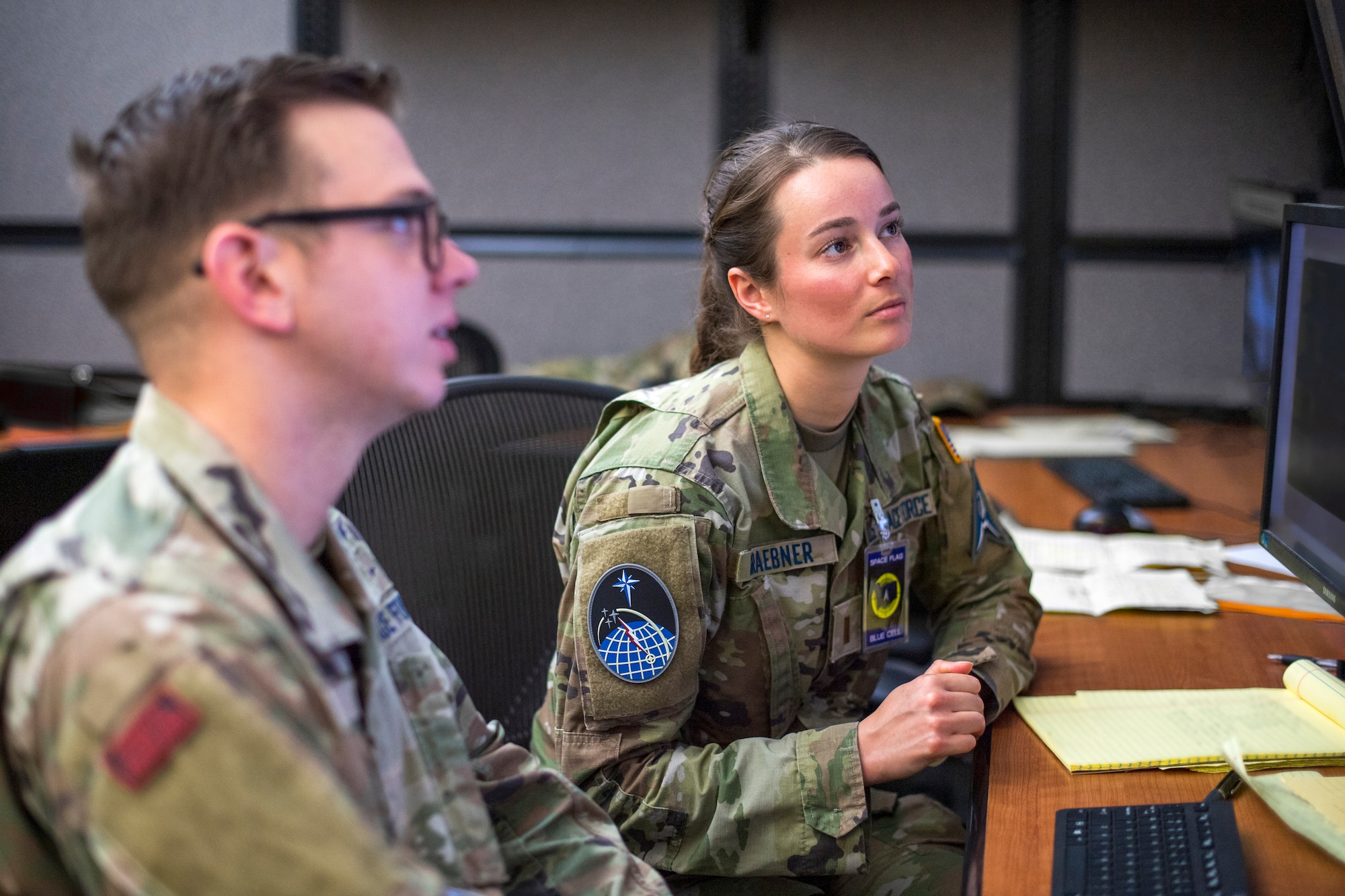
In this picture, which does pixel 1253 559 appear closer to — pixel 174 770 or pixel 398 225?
pixel 398 225

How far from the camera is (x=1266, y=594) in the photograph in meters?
1.20

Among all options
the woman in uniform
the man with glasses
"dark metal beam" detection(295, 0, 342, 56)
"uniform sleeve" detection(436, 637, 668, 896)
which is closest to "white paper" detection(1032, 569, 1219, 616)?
the woman in uniform

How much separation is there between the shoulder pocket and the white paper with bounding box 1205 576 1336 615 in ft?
2.03

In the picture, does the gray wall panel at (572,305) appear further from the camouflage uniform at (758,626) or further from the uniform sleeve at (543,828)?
the uniform sleeve at (543,828)

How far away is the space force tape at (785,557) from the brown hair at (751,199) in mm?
238

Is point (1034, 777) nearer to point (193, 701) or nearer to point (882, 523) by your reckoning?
point (882, 523)

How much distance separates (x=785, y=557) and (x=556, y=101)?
1582 millimetres

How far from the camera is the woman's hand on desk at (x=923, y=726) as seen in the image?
0.85m

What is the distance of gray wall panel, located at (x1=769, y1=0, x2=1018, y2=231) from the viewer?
2.23 m

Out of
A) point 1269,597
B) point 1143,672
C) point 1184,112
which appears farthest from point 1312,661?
point 1184,112

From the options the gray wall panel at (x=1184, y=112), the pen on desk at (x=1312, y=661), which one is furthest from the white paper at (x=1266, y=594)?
the gray wall panel at (x=1184, y=112)

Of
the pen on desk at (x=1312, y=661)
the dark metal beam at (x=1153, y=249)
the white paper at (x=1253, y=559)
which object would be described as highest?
the dark metal beam at (x=1153, y=249)

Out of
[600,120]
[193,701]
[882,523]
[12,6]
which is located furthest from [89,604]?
[12,6]

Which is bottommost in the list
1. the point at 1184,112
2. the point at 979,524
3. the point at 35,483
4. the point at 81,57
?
the point at 979,524
